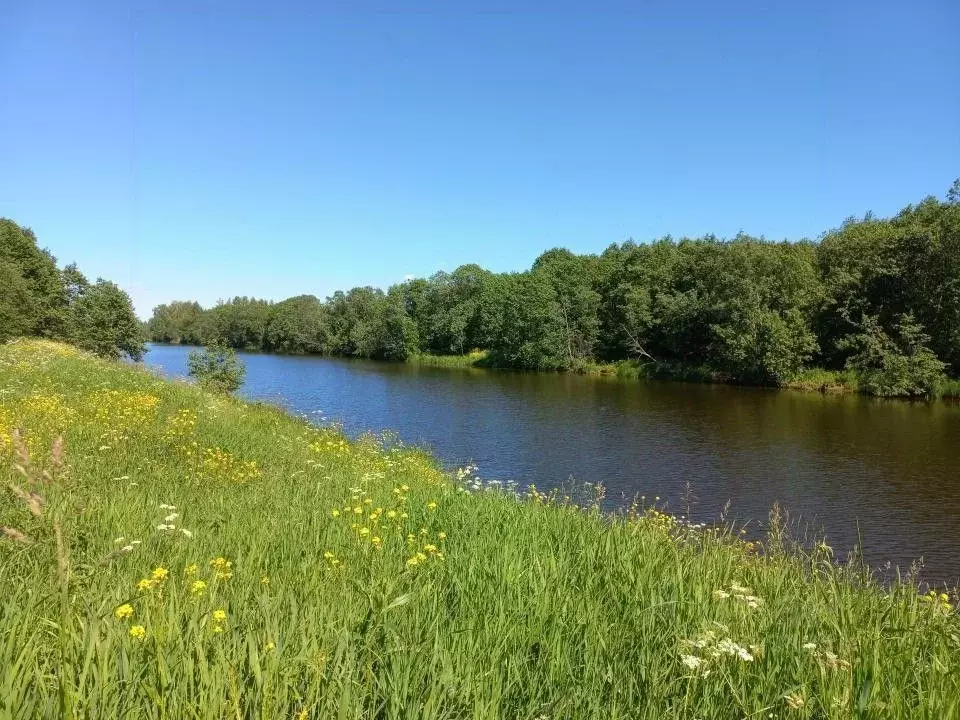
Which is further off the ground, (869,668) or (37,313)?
(37,313)

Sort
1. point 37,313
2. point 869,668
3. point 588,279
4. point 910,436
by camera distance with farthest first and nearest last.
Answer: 1. point 588,279
2. point 37,313
3. point 910,436
4. point 869,668

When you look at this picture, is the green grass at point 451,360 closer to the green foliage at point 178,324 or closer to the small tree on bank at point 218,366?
the small tree on bank at point 218,366

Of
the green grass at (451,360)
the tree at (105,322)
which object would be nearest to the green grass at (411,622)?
the tree at (105,322)

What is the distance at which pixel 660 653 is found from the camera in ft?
9.85

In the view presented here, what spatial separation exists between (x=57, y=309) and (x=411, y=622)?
172ft

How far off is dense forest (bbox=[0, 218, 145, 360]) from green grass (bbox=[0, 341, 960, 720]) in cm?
3570

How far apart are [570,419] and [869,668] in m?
25.4

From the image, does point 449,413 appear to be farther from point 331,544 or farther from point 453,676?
point 453,676

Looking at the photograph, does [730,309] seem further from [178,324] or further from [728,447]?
[178,324]

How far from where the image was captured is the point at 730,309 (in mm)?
47500

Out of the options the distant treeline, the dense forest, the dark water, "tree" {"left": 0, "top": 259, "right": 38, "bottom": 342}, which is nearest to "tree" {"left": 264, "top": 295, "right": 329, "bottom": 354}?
the distant treeline

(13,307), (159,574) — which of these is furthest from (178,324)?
(159,574)

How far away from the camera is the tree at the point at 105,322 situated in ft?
130

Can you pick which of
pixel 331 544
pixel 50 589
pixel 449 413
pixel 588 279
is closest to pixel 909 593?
pixel 331 544
